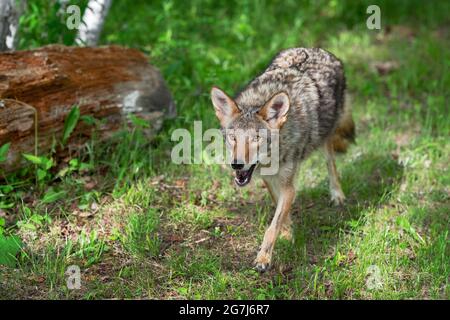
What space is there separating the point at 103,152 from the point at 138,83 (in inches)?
33.7

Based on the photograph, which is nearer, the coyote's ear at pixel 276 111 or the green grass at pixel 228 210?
the green grass at pixel 228 210

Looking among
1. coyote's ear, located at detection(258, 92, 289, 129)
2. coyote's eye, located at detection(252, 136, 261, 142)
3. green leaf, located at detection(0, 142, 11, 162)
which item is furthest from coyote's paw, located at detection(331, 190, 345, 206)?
green leaf, located at detection(0, 142, 11, 162)

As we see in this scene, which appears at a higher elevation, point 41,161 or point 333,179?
point 41,161

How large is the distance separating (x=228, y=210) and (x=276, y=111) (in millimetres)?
1359

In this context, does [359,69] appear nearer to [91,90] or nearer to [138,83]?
[138,83]

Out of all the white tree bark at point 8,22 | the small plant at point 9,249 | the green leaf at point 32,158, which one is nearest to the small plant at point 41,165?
the green leaf at point 32,158

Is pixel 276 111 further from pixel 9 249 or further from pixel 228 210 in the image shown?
pixel 9 249

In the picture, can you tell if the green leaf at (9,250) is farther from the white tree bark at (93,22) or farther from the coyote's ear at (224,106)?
the white tree bark at (93,22)

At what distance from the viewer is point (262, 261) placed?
205 inches

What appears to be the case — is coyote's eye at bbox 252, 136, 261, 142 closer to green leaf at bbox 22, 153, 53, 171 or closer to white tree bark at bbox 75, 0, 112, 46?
green leaf at bbox 22, 153, 53, 171

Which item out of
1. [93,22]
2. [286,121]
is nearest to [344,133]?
[286,121]

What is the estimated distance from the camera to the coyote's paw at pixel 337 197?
6.41 meters

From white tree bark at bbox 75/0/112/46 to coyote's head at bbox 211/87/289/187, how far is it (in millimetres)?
2975

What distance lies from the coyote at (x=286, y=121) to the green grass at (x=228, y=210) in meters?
0.30
